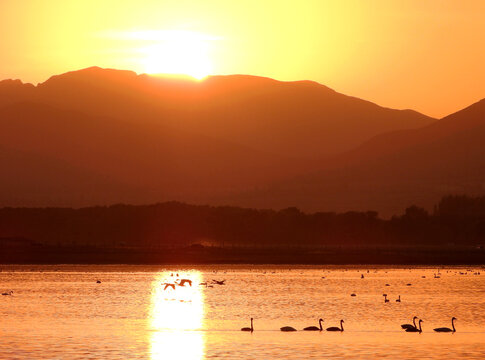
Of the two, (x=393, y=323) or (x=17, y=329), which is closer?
(x=17, y=329)

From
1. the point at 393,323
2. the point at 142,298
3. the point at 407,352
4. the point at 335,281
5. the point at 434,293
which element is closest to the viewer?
the point at 407,352

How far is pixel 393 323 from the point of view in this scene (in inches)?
2803

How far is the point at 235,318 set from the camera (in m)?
75.2

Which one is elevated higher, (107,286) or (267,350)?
(107,286)

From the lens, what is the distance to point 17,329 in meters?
64.8

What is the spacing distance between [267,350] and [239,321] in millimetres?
17709

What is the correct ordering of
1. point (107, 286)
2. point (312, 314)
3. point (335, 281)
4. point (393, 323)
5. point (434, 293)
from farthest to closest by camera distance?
1. point (335, 281)
2. point (107, 286)
3. point (434, 293)
4. point (312, 314)
5. point (393, 323)

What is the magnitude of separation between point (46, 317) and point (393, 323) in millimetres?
24153

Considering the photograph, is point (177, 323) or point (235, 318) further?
point (235, 318)

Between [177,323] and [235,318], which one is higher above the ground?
[235,318]

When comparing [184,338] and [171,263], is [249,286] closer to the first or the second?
A: [184,338]

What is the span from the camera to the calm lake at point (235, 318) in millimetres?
54812

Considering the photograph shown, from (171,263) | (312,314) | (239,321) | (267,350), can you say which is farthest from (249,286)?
(171,263)

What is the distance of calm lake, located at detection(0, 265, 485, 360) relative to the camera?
54.8m
